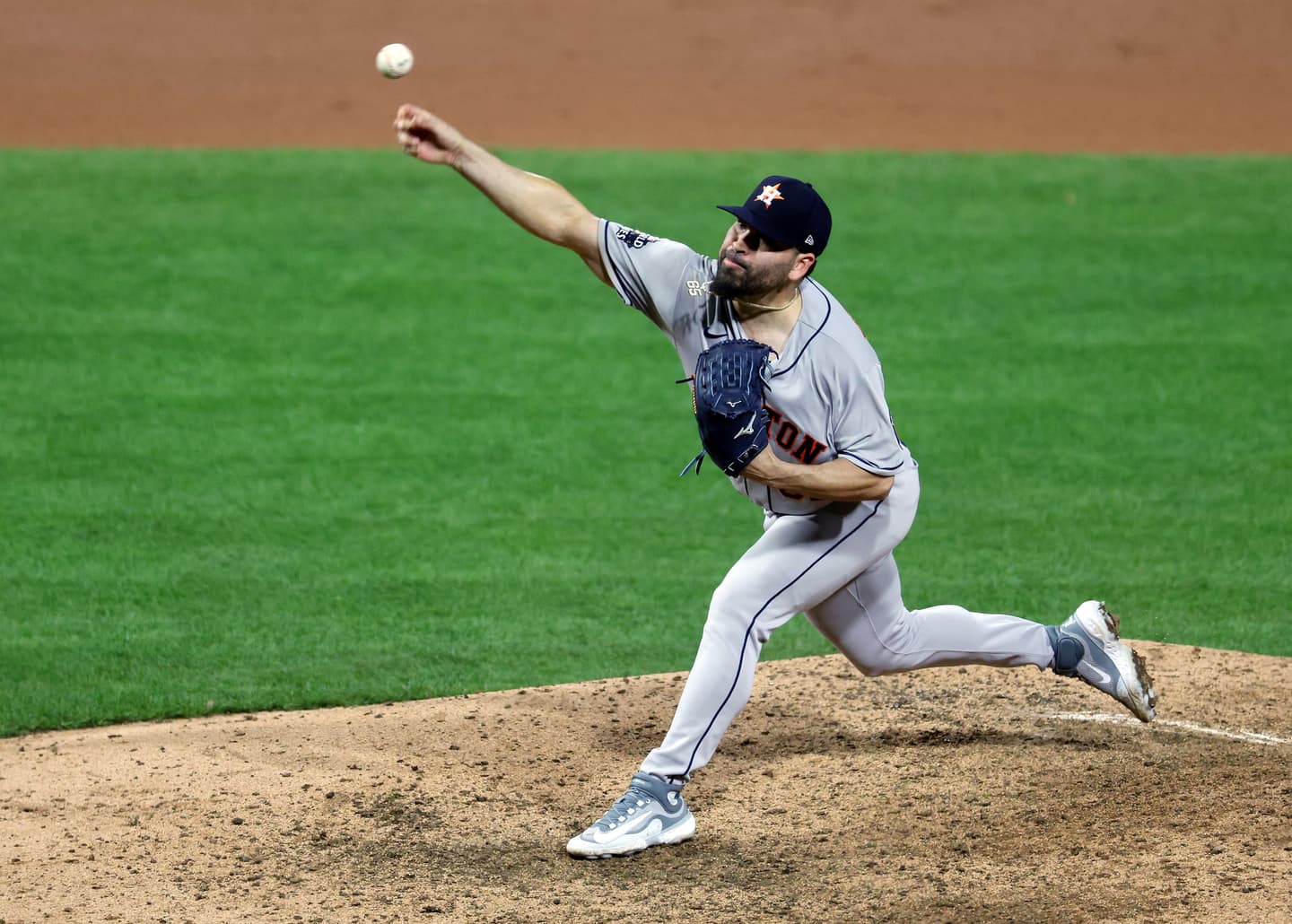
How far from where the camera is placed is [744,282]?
4.17 m

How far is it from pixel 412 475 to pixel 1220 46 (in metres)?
11.7

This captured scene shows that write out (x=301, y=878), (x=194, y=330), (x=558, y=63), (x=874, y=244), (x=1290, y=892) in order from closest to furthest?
(x=1290, y=892)
(x=301, y=878)
(x=194, y=330)
(x=874, y=244)
(x=558, y=63)

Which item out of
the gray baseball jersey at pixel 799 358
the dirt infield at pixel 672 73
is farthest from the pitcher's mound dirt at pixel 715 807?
the dirt infield at pixel 672 73

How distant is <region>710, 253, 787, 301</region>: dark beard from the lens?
4.17 metres

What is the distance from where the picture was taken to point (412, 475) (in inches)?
309

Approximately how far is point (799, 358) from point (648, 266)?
1.57 ft

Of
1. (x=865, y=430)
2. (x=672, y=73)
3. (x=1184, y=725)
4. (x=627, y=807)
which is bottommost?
(x=1184, y=725)

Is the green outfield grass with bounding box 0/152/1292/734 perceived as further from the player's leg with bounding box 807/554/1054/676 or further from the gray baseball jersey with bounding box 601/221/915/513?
the gray baseball jersey with bounding box 601/221/915/513

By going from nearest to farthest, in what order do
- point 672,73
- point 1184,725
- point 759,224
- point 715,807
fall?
1. point 759,224
2. point 715,807
3. point 1184,725
4. point 672,73

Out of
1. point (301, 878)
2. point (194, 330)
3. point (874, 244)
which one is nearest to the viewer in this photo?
point (301, 878)

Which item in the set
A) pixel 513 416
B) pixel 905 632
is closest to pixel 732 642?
pixel 905 632

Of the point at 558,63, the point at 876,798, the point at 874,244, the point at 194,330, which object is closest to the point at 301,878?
the point at 876,798

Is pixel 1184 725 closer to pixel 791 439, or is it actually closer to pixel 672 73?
pixel 791 439

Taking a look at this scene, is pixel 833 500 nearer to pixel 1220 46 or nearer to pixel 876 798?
pixel 876 798
